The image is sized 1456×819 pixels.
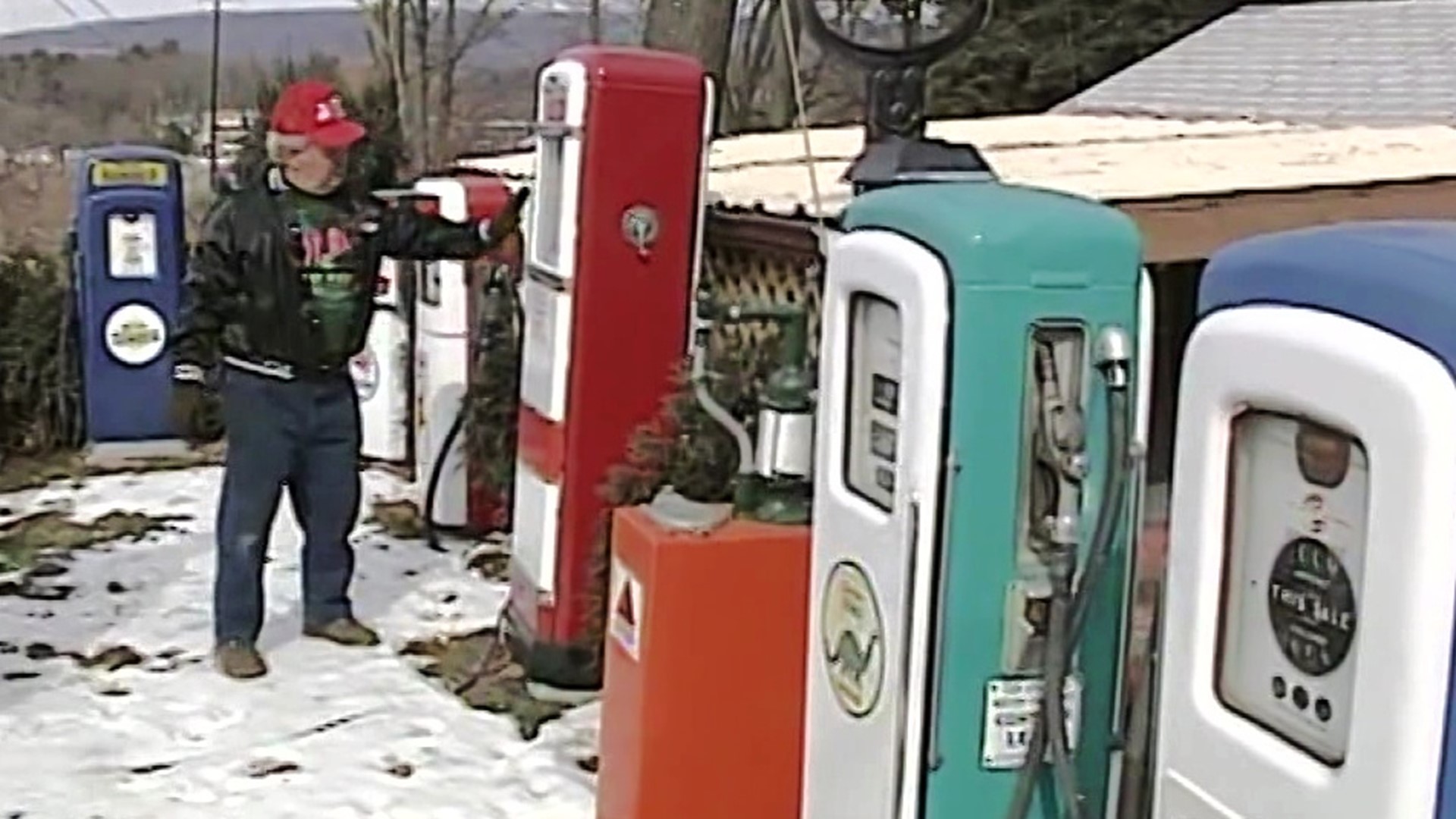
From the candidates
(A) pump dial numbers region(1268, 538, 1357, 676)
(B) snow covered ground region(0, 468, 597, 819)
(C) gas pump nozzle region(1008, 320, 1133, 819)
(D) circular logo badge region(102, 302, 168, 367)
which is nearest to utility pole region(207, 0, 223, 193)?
(D) circular logo badge region(102, 302, 168, 367)

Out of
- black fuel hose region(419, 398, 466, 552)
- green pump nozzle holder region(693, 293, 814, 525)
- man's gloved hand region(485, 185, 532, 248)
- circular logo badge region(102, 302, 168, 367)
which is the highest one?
man's gloved hand region(485, 185, 532, 248)

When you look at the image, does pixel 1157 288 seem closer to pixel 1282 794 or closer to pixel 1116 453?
pixel 1116 453

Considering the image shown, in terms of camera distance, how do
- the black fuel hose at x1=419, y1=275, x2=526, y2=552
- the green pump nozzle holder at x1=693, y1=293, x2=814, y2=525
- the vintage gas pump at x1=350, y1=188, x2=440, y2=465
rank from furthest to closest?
1. the vintage gas pump at x1=350, y1=188, x2=440, y2=465
2. the black fuel hose at x1=419, y1=275, x2=526, y2=552
3. the green pump nozzle holder at x1=693, y1=293, x2=814, y2=525

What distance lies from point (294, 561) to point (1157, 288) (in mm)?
3052

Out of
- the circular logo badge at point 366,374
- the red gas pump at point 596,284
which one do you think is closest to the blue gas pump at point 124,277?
the circular logo badge at point 366,374

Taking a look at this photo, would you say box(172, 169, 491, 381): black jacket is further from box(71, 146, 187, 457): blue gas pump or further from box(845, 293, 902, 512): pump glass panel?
box(71, 146, 187, 457): blue gas pump

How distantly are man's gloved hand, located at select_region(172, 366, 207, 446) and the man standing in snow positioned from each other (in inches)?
138

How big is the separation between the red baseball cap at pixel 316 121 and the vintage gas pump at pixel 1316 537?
349cm

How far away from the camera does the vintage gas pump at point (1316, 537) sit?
220 cm

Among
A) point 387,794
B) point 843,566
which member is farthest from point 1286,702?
point 387,794

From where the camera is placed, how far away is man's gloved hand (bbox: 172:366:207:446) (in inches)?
374

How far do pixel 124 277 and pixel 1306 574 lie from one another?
745cm

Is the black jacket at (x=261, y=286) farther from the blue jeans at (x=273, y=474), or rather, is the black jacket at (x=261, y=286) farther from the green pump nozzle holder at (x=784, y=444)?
the green pump nozzle holder at (x=784, y=444)

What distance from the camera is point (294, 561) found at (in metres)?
7.32
